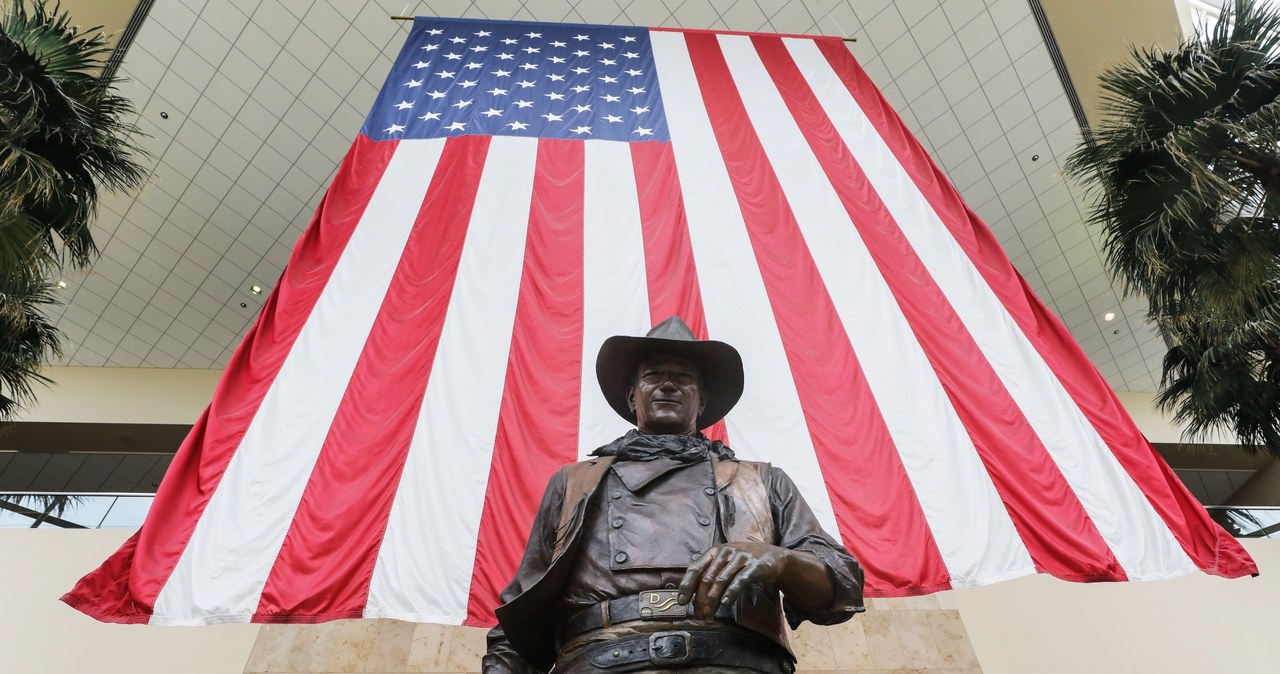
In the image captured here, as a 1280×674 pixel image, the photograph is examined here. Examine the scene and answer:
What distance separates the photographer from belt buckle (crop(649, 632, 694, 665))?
202cm

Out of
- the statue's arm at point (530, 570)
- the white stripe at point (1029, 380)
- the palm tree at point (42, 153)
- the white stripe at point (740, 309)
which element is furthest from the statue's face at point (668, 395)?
the palm tree at point (42, 153)

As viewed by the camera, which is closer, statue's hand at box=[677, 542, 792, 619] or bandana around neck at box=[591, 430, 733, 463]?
statue's hand at box=[677, 542, 792, 619]

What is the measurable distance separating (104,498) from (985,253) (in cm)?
822

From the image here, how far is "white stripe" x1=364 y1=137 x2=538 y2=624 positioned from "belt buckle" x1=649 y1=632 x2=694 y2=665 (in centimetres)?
196

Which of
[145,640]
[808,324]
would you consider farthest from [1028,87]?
[145,640]

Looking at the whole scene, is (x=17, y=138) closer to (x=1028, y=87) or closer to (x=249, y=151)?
(x=249, y=151)

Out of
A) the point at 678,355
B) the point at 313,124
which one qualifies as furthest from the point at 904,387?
the point at 313,124

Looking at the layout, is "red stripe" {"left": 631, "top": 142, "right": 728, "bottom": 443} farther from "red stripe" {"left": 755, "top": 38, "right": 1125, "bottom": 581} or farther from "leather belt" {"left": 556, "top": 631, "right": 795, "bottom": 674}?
"leather belt" {"left": 556, "top": 631, "right": 795, "bottom": 674}

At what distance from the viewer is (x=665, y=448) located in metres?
2.64

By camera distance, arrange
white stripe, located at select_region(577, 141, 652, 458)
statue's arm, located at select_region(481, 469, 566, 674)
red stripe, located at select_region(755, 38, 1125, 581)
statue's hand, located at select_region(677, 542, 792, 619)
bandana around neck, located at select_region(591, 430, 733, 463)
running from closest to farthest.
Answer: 1. statue's hand, located at select_region(677, 542, 792, 619)
2. statue's arm, located at select_region(481, 469, 566, 674)
3. bandana around neck, located at select_region(591, 430, 733, 463)
4. red stripe, located at select_region(755, 38, 1125, 581)
5. white stripe, located at select_region(577, 141, 652, 458)

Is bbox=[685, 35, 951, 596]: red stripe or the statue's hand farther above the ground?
bbox=[685, 35, 951, 596]: red stripe

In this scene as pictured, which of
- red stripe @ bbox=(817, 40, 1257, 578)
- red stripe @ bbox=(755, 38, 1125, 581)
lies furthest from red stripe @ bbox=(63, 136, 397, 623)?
red stripe @ bbox=(817, 40, 1257, 578)

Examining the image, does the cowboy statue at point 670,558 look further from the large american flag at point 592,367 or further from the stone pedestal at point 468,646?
the stone pedestal at point 468,646

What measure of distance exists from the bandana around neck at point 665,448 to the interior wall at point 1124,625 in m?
6.02
